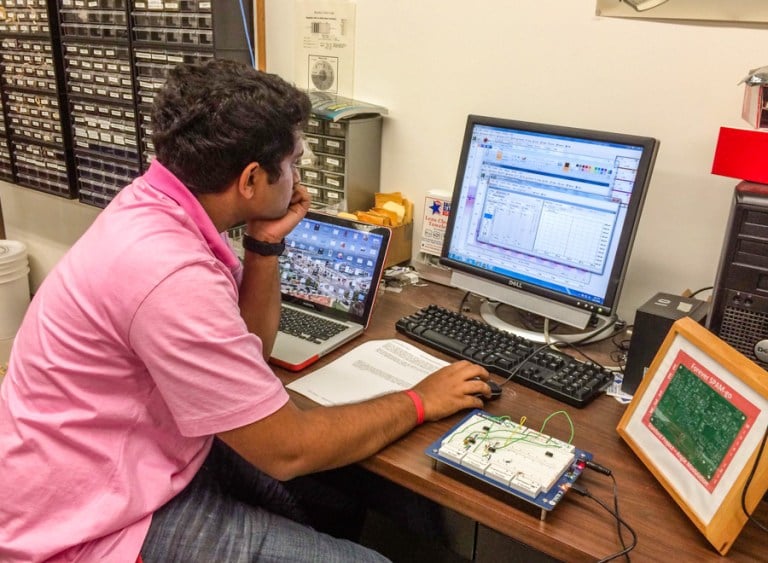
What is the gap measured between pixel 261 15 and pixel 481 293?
112 centimetres

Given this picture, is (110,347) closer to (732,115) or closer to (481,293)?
(481,293)

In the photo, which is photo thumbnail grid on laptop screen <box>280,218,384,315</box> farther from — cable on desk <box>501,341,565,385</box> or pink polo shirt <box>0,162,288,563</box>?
pink polo shirt <box>0,162,288,563</box>

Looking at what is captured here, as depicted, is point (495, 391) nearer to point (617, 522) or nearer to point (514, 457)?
point (514, 457)

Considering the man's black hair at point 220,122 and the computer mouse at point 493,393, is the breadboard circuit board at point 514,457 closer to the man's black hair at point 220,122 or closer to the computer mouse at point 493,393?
Result: the computer mouse at point 493,393

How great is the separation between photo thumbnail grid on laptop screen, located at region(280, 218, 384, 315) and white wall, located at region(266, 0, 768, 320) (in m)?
0.43

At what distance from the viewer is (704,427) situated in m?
0.93

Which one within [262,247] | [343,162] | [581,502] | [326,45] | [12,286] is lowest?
[12,286]

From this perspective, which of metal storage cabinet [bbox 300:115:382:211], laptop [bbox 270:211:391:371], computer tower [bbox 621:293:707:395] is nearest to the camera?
computer tower [bbox 621:293:707:395]

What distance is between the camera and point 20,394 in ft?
3.22

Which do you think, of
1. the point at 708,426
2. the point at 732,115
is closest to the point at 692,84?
the point at 732,115

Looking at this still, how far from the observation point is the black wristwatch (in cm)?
132

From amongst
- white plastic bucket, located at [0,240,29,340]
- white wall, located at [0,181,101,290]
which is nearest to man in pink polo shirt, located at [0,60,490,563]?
white wall, located at [0,181,101,290]

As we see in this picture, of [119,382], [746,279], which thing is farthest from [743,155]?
[119,382]

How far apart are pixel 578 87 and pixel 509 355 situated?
669 millimetres
